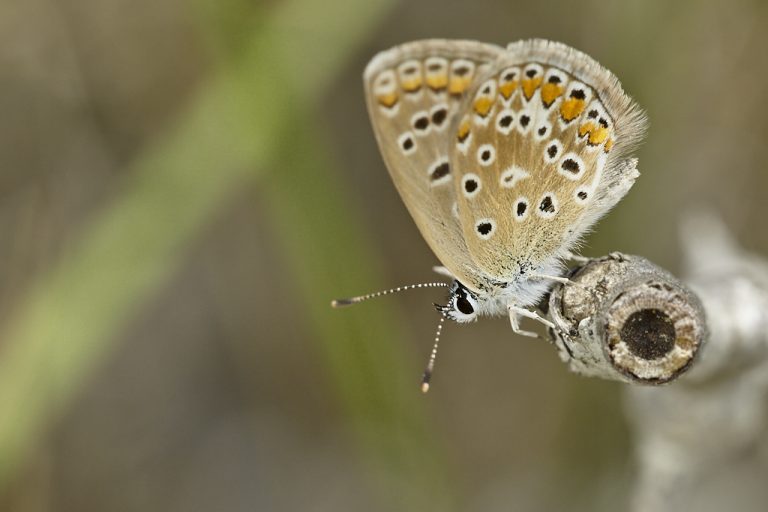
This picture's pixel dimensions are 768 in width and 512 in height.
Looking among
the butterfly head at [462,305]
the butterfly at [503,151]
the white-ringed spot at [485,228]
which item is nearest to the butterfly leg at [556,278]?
the butterfly at [503,151]

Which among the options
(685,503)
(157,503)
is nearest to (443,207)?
(685,503)

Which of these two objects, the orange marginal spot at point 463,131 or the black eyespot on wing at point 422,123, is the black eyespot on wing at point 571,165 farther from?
the black eyespot on wing at point 422,123

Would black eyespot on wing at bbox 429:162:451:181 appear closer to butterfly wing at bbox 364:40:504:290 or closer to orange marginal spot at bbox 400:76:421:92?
butterfly wing at bbox 364:40:504:290

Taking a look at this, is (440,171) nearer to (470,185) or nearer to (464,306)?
(470,185)

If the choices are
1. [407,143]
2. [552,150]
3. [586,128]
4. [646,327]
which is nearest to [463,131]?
[407,143]

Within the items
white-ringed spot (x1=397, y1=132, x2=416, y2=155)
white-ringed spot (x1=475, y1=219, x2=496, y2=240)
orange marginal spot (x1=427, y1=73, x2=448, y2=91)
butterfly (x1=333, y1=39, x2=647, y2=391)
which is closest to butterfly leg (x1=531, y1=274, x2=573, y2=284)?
butterfly (x1=333, y1=39, x2=647, y2=391)

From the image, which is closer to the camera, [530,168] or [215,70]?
[530,168]

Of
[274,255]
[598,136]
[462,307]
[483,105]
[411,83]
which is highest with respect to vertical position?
[411,83]

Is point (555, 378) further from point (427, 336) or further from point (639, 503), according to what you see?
point (639, 503)
